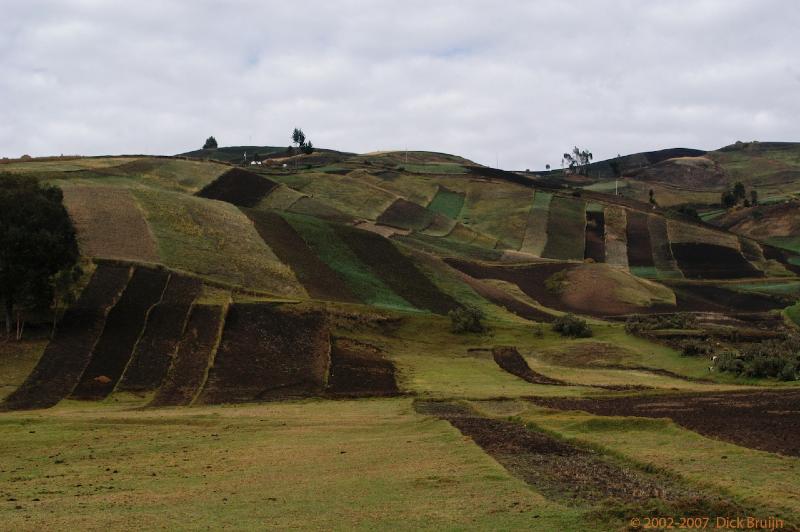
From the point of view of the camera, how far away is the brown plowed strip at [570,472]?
25906 millimetres

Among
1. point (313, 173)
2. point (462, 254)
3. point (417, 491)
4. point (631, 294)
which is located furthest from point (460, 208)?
point (417, 491)

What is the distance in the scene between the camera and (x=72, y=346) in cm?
6650

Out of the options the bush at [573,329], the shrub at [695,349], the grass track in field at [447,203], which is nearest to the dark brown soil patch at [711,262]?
the grass track in field at [447,203]

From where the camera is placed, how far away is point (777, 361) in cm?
6119

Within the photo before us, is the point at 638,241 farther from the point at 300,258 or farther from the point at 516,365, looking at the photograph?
the point at 516,365

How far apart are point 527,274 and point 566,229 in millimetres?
42810

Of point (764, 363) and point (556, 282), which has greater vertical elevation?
point (556, 282)

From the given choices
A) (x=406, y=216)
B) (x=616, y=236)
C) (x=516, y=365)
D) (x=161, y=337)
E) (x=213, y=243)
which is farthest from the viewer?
(x=616, y=236)

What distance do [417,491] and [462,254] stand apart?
10899 cm

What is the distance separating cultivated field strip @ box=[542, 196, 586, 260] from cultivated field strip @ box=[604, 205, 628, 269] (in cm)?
473

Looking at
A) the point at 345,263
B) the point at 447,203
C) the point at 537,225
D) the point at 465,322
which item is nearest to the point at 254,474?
the point at 465,322

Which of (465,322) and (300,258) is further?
(300,258)

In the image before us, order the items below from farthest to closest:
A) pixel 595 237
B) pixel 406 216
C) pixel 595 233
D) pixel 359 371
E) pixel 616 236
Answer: pixel 595 233 → pixel 616 236 → pixel 595 237 → pixel 406 216 → pixel 359 371

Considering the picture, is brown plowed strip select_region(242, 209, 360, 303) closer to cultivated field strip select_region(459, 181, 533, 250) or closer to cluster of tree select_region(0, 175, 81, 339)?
cluster of tree select_region(0, 175, 81, 339)
